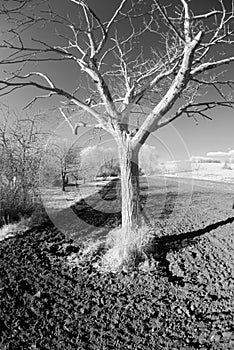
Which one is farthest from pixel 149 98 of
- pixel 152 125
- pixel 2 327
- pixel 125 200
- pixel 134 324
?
pixel 2 327

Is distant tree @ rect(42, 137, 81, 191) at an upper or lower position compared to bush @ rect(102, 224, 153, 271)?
upper

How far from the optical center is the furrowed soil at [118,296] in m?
2.64

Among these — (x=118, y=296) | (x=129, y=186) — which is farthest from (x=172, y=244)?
(x=118, y=296)

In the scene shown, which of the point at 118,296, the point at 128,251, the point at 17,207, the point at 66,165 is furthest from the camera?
the point at 66,165

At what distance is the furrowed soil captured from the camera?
2.64m

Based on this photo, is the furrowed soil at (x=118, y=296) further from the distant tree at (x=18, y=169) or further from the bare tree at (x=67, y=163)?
the bare tree at (x=67, y=163)

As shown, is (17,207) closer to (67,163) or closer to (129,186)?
(129,186)

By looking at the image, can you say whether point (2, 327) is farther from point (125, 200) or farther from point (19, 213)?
point (19, 213)

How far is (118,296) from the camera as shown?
3461mm

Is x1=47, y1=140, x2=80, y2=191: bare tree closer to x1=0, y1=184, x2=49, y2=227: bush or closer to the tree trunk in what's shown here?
x1=0, y1=184, x2=49, y2=227: bush

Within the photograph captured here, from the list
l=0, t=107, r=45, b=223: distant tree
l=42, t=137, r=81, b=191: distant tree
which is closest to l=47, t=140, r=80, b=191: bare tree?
l=42, t=137, r=81, b=191: distant tree

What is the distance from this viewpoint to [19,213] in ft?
23.9

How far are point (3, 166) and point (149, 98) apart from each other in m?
4.83

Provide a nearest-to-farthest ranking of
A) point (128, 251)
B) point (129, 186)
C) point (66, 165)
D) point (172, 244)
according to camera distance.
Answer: point (128, 251), point (129, 186), point (172, 244), point (66, 165)
